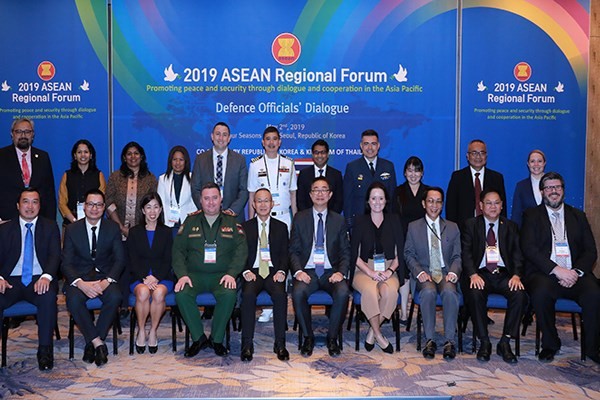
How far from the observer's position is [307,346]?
5.03m

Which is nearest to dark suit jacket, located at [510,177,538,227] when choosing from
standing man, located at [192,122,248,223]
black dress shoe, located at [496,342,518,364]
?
black dress shoe, located at [496,342,518,364]

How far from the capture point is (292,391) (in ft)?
13.8

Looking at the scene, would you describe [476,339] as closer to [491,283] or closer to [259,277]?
[491,283]

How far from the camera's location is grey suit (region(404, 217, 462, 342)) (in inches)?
198

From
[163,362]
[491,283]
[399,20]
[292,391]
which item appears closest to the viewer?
[292,391]

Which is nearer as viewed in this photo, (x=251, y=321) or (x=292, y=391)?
(x=292, y=391)

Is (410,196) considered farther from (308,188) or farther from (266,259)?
(266,259)

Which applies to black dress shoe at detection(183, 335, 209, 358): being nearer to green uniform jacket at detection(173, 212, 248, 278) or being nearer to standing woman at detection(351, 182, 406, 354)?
green uniform jacket at detection(173, 212, 248, 278)

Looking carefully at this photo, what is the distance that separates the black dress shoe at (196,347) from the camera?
16.3 feet

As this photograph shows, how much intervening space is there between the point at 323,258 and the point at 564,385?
2044mm

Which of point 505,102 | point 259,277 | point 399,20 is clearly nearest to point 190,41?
point 399,20

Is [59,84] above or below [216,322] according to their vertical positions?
above

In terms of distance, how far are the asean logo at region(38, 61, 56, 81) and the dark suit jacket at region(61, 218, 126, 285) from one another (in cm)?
265

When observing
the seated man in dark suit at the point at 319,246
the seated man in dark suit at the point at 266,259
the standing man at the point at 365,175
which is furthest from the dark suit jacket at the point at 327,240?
the standing man at the point at 365,175
